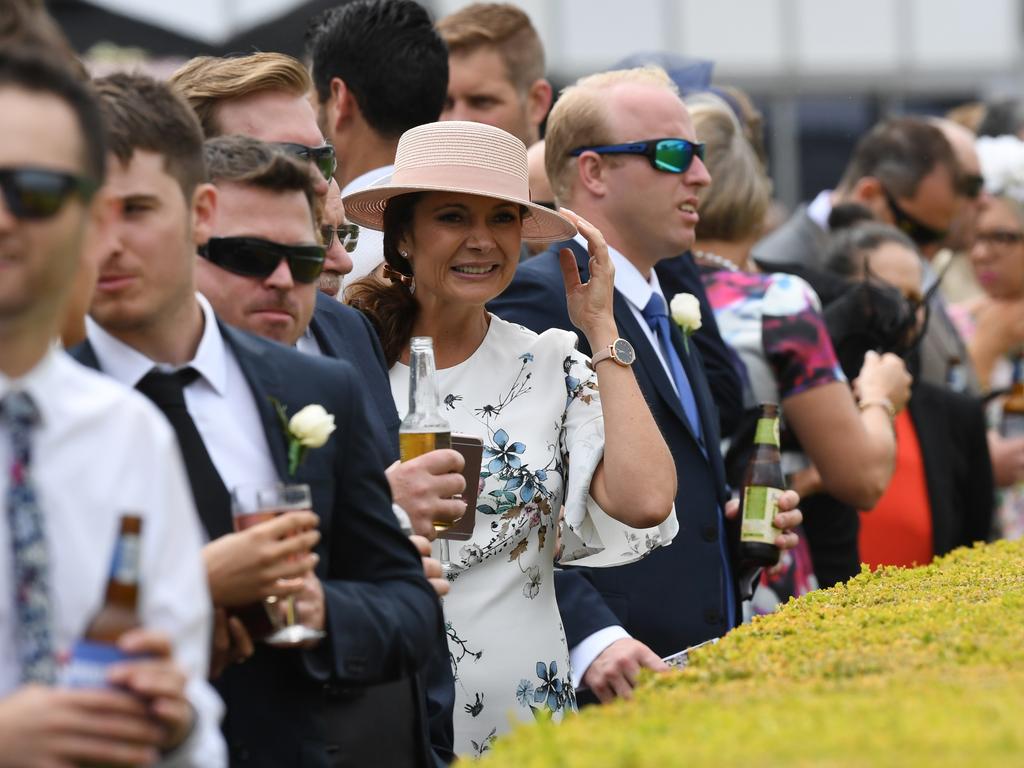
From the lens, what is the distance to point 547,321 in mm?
5734

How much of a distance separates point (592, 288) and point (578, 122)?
1246 millimetres

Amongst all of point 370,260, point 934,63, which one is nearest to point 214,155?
point 370,260

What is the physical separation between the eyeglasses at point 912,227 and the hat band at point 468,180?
5239 millimetres

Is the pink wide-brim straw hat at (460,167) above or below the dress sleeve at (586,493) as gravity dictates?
above

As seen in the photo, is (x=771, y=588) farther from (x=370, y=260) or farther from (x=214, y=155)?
(x=214, y=155)

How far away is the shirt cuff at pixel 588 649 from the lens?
211 inches

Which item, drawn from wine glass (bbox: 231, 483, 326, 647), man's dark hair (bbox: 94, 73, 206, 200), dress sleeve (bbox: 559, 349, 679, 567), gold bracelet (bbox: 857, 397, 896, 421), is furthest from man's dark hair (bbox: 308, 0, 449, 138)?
wine glass (bbox: 231, 483, 326, 647)

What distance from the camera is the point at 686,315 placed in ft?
20.6

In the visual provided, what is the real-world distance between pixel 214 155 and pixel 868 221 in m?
5.60

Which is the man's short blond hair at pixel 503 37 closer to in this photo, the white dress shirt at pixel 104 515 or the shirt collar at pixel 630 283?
the shirt collar at pixel 630 283

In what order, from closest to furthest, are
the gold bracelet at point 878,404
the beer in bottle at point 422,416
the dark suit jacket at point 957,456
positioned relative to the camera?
the beer in bottle at point 422,416 < the gold bracelet at point 878,404 < the dark suit jacket at point 957,456

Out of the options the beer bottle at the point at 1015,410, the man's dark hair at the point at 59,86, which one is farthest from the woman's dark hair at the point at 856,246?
the man's dark hair at the point at 59,86

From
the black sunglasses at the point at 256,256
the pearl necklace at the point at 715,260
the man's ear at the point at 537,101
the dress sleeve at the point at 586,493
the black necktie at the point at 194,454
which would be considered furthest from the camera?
the man's ear at the point at 537,101

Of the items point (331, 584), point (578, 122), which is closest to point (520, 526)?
point (331, 584)
